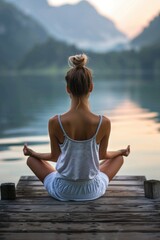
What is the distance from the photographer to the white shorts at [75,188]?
12.4 feet

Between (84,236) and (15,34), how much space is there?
154 m

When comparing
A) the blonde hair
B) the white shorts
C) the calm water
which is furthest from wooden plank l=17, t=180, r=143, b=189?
the calm water

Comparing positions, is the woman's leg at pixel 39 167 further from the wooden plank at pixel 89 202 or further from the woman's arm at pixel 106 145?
the woman's arm at pixel 106 145

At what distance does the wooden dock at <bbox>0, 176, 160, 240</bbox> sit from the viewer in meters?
3.08

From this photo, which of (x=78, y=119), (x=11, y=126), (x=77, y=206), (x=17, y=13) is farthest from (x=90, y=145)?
(x=17, y=13)

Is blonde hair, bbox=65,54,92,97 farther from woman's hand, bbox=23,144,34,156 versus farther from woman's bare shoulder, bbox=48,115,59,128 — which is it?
woman's hand, bbox=23,144,34,156

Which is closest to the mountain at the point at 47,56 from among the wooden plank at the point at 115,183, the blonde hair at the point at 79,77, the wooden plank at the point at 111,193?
the wooden plank at the point at 115,183

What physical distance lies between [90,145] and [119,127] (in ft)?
32.7

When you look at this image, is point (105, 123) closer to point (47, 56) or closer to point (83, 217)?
point (83, 217)

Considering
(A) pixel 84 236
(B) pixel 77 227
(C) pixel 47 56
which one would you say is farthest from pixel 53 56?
(A) pixel 84 236

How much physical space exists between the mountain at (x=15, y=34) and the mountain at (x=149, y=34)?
108ft

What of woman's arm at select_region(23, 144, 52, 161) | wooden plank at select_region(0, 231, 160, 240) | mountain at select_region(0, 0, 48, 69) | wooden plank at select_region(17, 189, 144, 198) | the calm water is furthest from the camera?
mountain at select_region(0, 0, 48, 69)

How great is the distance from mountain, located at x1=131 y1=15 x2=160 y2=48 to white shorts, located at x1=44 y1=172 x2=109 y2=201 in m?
167

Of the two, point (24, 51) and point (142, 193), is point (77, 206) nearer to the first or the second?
point (142, 193)
